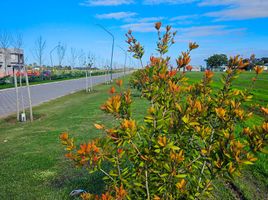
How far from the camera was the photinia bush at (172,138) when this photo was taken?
6.39 feet

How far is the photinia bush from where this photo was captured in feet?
6.39

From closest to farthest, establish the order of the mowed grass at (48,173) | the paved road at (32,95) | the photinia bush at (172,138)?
the photinia bush at (172,138), the mowed grass at (48,173), the paved road at (32,95)

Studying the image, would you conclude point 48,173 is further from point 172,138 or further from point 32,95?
point 32,95

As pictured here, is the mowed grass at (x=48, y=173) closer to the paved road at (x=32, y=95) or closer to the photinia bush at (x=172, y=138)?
the photinia bush at (x=172, y=138)

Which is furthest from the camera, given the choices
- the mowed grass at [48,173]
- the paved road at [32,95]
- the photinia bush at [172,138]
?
the paved road at [32,95]

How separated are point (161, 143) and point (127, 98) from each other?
1.53ft

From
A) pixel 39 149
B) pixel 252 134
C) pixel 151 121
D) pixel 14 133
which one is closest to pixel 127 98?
pixel 151 121

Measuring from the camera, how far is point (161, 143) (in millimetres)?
1883

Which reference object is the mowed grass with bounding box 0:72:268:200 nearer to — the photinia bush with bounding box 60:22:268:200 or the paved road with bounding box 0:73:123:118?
the photinia bush with bounding box 60:22:268:200

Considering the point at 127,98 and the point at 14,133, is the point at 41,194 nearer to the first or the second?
the point at 127,98

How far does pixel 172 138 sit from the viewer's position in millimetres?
2328

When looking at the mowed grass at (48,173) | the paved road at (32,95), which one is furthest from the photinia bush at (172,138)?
the paved road at (32,95)

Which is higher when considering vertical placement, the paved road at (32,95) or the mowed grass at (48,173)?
the mowed grass at (48,173)

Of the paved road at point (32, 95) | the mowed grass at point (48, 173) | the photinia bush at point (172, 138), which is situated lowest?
the paved road at point (32, 95)
